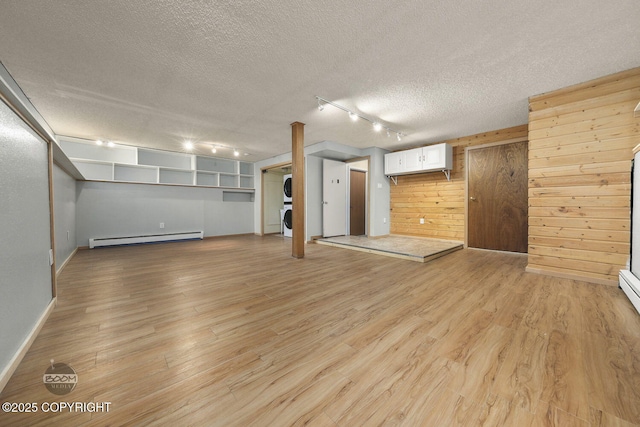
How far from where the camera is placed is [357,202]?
6.77m

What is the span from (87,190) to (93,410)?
19.3ft

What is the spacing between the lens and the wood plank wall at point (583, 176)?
2523 millimetres

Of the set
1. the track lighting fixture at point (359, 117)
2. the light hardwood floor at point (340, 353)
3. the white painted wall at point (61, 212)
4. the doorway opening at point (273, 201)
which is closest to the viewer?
the light hardwood floor at point (340, 353)

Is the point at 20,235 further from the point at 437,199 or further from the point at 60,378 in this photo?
the point at 437,199

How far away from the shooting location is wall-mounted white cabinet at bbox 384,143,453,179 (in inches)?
193

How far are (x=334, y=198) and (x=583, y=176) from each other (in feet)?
14.2

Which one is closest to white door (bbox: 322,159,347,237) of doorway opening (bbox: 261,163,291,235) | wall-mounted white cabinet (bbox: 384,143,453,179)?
wall-mounted white cabinet (bbox: 384,143,453,179)

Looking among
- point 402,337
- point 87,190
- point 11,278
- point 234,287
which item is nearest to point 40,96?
point 87,190

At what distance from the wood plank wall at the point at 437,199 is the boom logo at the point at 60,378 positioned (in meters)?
5.76

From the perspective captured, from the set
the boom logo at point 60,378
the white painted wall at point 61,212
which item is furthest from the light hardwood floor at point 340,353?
the white painted wall at point 61,212

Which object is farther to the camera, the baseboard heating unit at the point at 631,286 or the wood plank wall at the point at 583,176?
the wood plank wall at the point at 583,176

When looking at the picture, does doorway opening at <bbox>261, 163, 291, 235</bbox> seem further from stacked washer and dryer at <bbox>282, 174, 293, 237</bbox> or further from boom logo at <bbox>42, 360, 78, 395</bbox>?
boom logo at <bbox>42, 360, 78, 395</bbox>

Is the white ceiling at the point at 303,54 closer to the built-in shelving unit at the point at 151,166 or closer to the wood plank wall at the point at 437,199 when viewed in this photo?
the wood plank wall at the point at 437,199

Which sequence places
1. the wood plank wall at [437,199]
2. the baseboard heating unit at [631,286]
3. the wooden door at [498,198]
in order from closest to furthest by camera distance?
the baseboard heating unit at [631,286] → the wooden door at [498,198] → the wood plank wall at [437,199]
